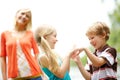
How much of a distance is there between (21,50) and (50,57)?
18.5 inches

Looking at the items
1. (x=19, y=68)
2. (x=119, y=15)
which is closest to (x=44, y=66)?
(x=19, y=68)

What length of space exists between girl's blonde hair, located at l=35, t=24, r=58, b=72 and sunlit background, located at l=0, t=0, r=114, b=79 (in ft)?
3.69

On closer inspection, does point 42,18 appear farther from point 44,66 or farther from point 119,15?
point 44,66

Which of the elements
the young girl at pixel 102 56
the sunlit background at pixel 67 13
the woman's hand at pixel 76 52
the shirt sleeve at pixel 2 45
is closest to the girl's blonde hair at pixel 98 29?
the young girl at pixel 102 56

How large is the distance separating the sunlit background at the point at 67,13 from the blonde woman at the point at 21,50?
0.73 m

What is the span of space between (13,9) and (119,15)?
86 centimetres

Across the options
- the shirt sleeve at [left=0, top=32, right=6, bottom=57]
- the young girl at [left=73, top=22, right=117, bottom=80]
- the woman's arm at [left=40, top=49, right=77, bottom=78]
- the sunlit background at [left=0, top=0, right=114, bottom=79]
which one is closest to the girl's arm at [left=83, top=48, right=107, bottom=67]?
the young girl at [left=73, top=22, right=117, bottom=80]

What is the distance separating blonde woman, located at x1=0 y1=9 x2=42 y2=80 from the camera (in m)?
1.94

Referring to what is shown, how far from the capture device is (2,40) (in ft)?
6.55

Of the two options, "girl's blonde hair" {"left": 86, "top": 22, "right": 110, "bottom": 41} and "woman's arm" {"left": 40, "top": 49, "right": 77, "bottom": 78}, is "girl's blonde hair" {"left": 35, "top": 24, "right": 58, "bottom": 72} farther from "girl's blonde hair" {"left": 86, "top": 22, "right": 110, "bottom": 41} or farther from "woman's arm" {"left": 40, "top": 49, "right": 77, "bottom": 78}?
"girl's blonde hair" {"left": 86, "top": 22, "right": 110, "bottom": 41}

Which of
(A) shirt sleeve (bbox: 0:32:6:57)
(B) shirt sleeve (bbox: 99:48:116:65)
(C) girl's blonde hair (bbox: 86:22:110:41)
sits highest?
(C) girl's blonde hair (bbox: 86:22:110:41)

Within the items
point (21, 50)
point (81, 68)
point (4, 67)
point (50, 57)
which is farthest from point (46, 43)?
point (4, 67)

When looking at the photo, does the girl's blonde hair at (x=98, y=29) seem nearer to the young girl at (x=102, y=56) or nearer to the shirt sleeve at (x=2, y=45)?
the young girl at (x=102, y=56)

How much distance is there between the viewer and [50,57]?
151 cm
